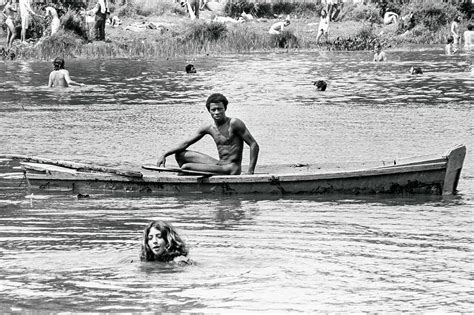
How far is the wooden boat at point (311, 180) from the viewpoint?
1473 cm

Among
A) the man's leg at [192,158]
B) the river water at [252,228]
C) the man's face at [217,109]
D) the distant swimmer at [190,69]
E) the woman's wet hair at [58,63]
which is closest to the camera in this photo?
the river water at [252,228]

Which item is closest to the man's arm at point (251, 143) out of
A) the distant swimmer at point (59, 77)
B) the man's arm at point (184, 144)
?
the man's arm at point (184, 144)

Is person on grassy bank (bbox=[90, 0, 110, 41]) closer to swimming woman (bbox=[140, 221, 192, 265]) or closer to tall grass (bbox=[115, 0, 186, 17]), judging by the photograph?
tall grass (bbox=[115, 0, 186, 17])

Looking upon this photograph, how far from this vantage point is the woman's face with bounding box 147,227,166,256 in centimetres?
1112

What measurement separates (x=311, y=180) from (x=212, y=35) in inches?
1213

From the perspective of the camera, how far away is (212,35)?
45125 mm

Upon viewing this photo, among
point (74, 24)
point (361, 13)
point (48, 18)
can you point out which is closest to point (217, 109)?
point (74, 24)

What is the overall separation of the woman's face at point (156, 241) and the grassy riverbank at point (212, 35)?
31.1 m

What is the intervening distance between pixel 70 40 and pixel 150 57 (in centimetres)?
287

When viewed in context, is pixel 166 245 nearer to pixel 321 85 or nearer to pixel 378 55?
pixel 321 85

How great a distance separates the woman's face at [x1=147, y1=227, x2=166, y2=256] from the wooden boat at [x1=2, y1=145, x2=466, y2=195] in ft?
12.2

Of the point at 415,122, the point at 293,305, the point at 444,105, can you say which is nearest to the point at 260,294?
the point at 293,305

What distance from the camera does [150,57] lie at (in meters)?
42.8

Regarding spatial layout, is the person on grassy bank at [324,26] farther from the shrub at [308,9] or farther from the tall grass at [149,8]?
the tall grass at [149,8]
